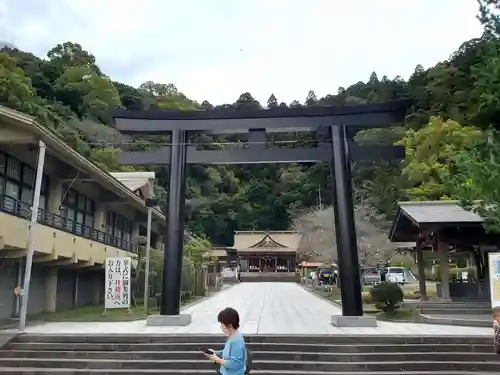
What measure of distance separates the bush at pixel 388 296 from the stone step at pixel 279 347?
5.04 m

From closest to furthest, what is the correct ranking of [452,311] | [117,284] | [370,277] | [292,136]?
[452,311], [117,284], [370,277], [292,136]

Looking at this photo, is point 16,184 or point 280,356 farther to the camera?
point 16,184

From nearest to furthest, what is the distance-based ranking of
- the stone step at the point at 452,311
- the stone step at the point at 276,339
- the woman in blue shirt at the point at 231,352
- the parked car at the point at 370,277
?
the woman in blue shirt at the point at 231,352 < the stone step at the point at 276,339 < the stone step at the point at 452,311 < the parked car at the point at 370,277

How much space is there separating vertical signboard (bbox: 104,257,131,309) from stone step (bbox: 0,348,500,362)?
662 cm

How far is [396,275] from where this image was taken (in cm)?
3641

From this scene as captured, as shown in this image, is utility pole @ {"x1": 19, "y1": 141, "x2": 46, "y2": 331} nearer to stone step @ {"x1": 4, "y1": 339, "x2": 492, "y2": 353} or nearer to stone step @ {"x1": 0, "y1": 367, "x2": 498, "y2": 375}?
stone step @ {"x1": 4, "y1": 339, "x2": 492, "y2": 353}

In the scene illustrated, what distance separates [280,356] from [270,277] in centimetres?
4902

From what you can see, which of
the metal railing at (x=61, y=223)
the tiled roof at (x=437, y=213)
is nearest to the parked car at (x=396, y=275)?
the tiled roof at (x=437, y=213)

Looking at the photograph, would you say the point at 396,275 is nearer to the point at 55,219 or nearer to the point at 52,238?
the point at 55,219

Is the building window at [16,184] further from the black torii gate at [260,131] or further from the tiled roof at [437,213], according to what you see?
the tiled roof at [437,213]

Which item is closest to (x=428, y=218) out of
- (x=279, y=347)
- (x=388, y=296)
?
(x=388, y=296)

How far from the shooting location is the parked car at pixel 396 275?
35.6 meters

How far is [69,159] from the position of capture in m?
15.8

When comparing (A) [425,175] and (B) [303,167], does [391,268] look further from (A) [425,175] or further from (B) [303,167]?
(B) [303,167]
